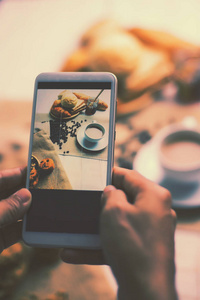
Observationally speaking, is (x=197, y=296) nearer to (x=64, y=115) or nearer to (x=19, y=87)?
(x=64, y=115)

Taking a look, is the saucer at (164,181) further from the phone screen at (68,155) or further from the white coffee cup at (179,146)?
the phone screen at (68,155)

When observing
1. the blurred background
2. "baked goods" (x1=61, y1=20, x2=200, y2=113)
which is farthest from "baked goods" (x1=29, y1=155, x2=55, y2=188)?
"baked goods" (x1=61, y1=20, x2=200, y2=113)

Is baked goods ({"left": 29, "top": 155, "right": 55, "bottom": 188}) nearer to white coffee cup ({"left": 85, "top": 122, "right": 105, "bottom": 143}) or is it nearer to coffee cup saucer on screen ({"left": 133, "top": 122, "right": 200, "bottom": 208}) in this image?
white coffee cup ({"left": 85, "top": 122, "right": 105, "bottom": 143})

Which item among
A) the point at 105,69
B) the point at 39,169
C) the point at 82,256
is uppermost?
the point at 105,69

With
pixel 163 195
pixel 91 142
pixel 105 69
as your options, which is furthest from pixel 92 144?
pixel 105 69

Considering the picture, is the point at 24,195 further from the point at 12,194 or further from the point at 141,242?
the point at 141,242

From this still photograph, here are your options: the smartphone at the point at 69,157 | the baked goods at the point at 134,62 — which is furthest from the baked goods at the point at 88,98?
the baked goods at the point at 134,62
